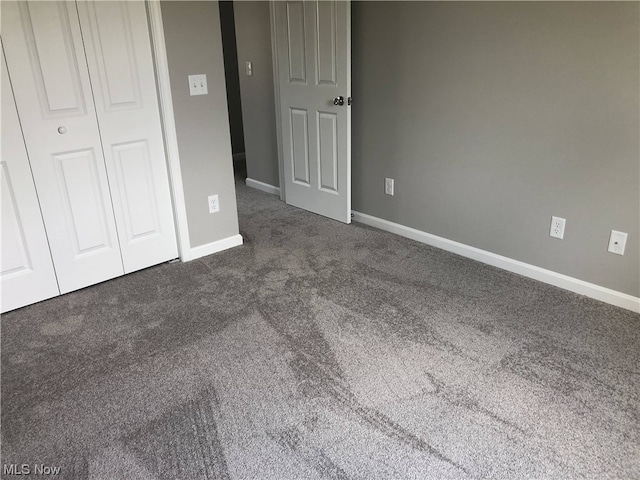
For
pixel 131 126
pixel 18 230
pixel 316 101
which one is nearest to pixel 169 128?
pixel 131 126

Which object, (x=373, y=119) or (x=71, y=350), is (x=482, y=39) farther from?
(x=71, y=350)

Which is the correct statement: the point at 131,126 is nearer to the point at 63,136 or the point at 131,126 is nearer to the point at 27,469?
the point at 63,136

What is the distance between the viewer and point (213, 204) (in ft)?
10.7

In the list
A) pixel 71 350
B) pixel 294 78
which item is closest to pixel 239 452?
pixel 71 350

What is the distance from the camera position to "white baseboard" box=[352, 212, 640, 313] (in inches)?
101

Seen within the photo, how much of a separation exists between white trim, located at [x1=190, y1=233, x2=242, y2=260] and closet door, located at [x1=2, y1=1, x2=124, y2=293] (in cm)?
48

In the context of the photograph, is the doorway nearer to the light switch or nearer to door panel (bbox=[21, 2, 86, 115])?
the light switch

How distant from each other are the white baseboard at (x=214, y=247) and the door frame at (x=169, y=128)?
22 mm

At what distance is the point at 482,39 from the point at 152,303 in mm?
2344

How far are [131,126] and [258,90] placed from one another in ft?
5.81

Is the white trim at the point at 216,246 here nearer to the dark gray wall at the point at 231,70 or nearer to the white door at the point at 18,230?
the white door at the point at 18,230

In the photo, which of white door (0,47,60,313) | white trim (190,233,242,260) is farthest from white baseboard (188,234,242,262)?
white door (0,47,60,313)

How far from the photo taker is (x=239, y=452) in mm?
1708

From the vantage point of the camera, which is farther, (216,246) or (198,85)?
(216,246)
